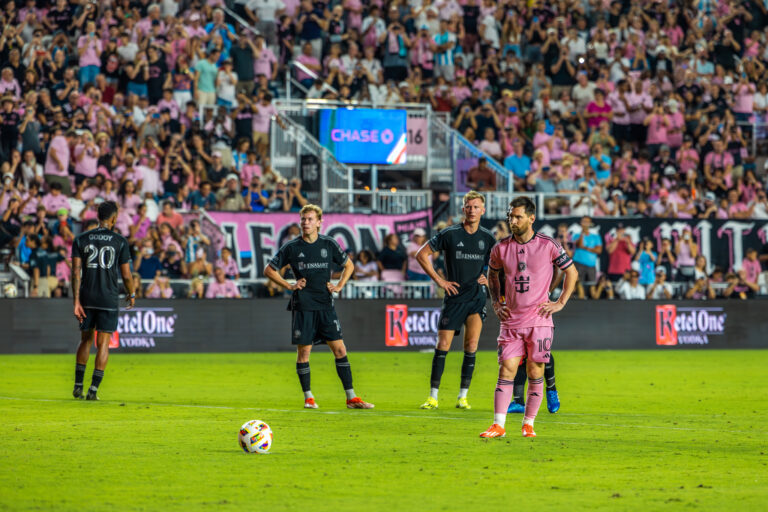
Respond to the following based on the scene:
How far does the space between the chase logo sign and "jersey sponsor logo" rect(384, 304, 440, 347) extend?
411 cm

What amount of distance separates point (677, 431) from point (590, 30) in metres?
25.1

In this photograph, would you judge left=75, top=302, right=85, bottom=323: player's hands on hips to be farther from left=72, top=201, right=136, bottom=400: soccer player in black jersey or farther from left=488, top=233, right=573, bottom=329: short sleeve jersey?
left=488, top=233, right=573, bottom=329: short sleeve jersey

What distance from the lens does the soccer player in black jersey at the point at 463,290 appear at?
45.4ft

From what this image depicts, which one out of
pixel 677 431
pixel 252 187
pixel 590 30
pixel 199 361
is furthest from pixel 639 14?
pixel 677 431

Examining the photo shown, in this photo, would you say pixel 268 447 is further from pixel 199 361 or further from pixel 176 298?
pixel 176 298

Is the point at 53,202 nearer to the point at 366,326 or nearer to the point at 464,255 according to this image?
the point at 366,326

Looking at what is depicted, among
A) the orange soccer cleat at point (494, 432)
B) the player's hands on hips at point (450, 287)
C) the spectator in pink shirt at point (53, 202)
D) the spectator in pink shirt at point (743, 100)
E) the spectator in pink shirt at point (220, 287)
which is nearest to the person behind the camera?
the orange soccer cleat at point (494, 432)

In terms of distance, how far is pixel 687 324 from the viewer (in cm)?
2838

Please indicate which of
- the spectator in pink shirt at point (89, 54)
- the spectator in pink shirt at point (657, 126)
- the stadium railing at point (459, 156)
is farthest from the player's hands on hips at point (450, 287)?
the spectator in pink shirt at point (657, 126)

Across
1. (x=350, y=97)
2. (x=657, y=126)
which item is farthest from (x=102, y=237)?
(x=657, y=126)

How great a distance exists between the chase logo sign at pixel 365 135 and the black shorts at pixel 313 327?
15093 millimetres

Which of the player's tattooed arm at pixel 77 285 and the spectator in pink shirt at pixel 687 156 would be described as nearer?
the player's tattooed arm at pixel 77 285

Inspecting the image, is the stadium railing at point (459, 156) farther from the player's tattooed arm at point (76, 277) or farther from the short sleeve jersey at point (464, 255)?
the player's tattooed arm at point (76, 277)

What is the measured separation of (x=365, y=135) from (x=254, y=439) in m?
19.7
